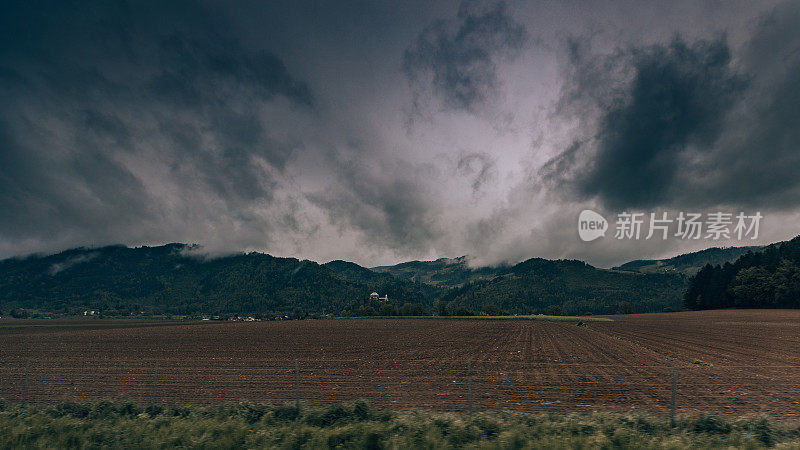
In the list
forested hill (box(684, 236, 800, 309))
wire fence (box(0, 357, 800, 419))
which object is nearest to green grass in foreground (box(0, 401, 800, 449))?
wire fence (box(0, 357, 800, 419))

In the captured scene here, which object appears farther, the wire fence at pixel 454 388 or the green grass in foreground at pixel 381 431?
the wire fence at pixel 454 388

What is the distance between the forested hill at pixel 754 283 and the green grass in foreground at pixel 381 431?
152015mm

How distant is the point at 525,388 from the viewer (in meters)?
20.9

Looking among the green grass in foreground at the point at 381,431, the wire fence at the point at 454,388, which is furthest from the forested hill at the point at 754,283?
the green grass in foreground at the point at 381,431

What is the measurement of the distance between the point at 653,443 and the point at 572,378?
1605 centimetres

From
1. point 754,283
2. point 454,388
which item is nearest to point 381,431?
point 454,388

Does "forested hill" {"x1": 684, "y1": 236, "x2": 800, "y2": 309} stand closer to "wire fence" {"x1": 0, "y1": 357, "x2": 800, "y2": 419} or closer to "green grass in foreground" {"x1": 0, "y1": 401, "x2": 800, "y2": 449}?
"wire fence" {"x1": 0, "y1": 357, "x2": 800, "y2": 419}

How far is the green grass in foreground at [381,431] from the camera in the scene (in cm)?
926

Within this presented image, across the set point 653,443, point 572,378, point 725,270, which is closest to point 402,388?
point 572,378

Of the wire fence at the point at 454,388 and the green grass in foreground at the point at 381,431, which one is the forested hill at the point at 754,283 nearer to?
the wire fence at the point at 454,388

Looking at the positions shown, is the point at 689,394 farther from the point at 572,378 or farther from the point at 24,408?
the point at 24,408

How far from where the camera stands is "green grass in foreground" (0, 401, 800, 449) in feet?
30.4

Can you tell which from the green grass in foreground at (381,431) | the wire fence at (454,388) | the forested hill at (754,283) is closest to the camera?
the green grass in foreground at (381,431)

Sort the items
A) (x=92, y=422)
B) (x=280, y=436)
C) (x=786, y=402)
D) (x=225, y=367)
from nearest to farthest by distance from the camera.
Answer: (x=280, y=436), (x=92, y=422), (x=786, y=402), (x=225, y=367)
